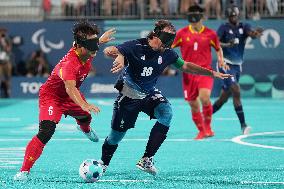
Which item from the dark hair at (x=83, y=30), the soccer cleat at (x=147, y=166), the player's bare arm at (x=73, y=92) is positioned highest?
the dark hair at (x=83, y=30)

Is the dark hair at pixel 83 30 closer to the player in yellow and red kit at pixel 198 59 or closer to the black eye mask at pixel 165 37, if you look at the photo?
the black eye mask at pixel 165 37

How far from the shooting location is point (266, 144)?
15.6 metres

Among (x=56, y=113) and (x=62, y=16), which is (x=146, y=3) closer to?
(x=62, y=16)

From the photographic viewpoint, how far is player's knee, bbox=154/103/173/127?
11227 millimetres

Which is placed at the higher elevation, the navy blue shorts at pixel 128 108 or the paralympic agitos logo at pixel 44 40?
the navy blue shorts at pixel 128 108

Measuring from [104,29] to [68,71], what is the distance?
66.4ft

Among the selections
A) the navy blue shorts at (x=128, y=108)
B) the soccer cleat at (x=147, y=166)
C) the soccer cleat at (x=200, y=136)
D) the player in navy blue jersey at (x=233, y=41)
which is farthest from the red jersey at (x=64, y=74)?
the player in navy blue jersey at (x=233, y=41)

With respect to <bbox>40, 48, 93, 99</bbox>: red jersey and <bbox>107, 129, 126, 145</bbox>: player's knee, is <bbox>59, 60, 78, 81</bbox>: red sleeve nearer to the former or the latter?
<bbox>40, 48, 93, 99</bbox>: red jersey

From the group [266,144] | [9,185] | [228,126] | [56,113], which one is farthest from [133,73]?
[228,126]

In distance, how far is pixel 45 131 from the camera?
35.2 ft

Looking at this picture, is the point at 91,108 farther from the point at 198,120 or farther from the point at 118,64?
the point at 198,120

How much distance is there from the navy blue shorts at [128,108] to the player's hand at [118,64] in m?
0.91

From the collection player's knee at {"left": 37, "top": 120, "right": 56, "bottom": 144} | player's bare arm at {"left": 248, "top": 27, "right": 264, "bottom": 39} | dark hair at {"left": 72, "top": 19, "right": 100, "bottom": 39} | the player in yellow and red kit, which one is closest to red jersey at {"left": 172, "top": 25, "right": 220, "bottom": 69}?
the player in yellow and red kit

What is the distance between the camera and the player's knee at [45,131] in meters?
10.7
